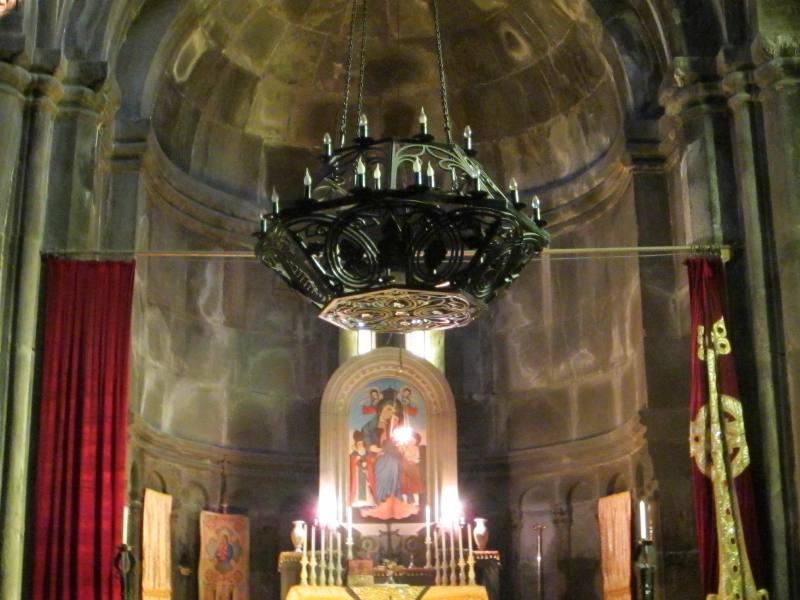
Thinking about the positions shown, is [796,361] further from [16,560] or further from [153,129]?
[153,129]

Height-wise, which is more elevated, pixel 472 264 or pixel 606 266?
pixel 606 266

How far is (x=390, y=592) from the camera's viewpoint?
580 inches

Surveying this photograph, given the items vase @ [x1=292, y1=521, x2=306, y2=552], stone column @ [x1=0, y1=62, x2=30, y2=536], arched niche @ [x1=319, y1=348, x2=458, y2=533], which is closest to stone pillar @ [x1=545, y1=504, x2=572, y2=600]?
arched niche @ [x1=319, y1=348, x2=458, y2=533]

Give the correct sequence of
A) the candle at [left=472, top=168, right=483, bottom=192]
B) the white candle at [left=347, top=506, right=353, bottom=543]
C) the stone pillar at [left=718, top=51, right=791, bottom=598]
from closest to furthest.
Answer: the candle at [left=472, top=168, right=483, bottom=192] → the stone pillar at [left=718, top=51, right=791, bottom=598] → the white candle at [left=347, top=506, right=353, bottom=543]

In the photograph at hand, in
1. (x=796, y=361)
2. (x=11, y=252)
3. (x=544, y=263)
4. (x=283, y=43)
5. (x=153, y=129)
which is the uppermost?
(x=283, y=43)

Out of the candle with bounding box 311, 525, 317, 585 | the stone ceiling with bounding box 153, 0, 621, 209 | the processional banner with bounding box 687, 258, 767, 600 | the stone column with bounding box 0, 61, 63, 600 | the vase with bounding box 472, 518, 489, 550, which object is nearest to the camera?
the stone column with bounding box 0, 61, 63, 600

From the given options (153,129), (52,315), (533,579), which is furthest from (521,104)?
(52,315)

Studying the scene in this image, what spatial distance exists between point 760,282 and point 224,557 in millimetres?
8137

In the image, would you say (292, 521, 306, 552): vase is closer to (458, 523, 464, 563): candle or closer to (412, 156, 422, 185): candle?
(458, 523, 464, 563): candle

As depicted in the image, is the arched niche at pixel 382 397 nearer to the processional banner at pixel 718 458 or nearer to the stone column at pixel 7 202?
the processional banner at pixel 718 458

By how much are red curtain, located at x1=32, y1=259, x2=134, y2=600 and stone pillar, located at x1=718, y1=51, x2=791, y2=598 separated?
634 centimetres

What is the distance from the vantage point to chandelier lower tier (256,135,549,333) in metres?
9.06

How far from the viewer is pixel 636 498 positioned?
51.8 ft

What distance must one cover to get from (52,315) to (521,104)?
8433 mm
